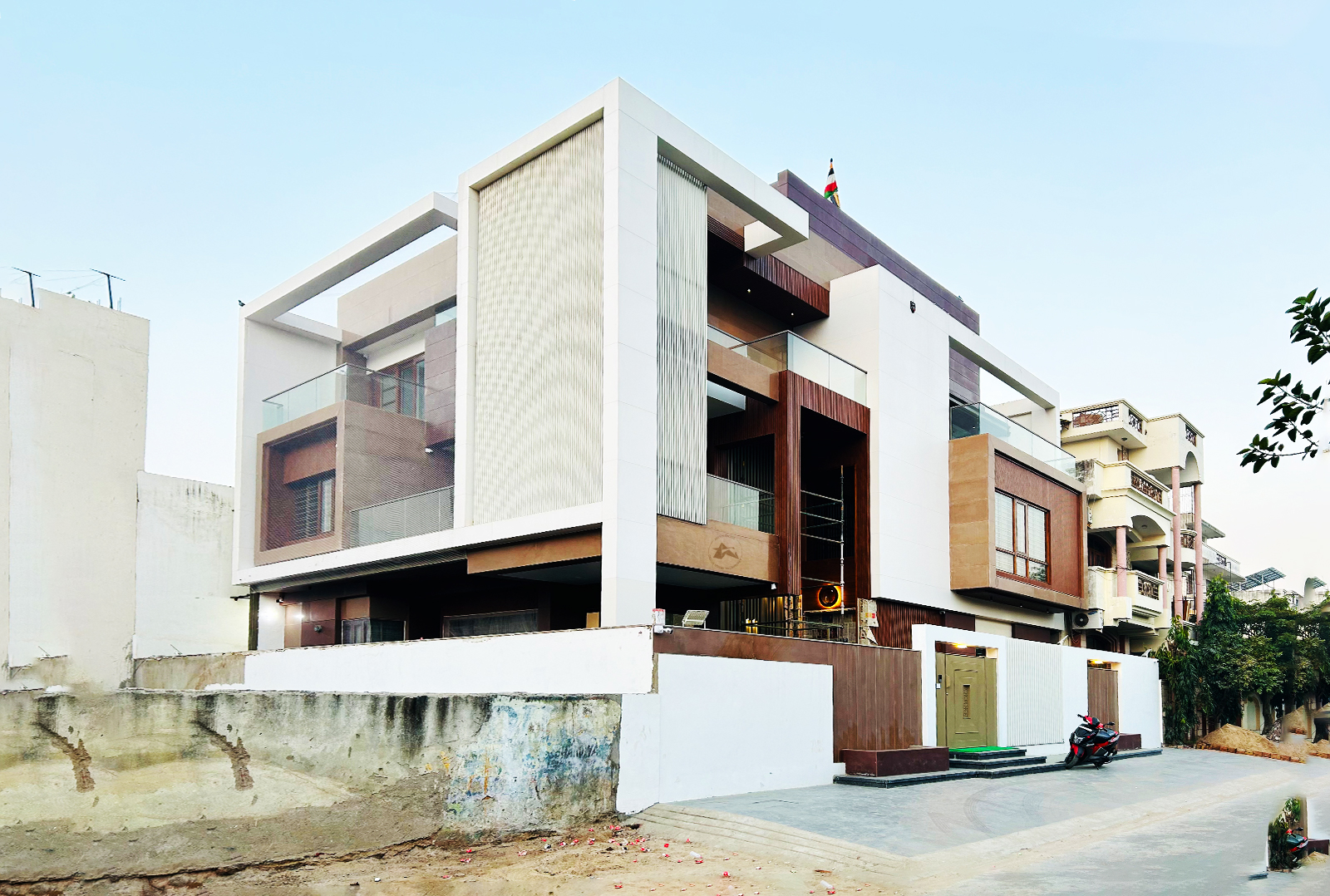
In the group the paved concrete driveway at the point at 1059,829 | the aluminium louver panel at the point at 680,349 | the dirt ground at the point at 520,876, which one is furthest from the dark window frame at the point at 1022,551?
the dirt ground at the point at 520,876

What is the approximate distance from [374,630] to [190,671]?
402 cm

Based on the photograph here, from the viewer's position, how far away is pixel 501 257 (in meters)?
21.1

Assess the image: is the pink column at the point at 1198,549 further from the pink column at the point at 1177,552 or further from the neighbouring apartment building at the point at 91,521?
the neighbouring apartment building at the point at 91,521

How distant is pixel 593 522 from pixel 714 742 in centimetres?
483

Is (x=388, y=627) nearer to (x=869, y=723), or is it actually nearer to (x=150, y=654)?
(x=150, y=654)

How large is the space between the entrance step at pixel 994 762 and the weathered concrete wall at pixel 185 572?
60.1 ft

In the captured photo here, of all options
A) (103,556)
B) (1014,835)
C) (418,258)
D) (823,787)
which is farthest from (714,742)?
(103,556)

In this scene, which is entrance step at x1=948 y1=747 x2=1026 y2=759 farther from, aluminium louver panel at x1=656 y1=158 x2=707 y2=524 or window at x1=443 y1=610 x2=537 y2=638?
window at x1=443 y1=610 x2=537 y2=638

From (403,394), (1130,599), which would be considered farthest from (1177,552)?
(403,394)

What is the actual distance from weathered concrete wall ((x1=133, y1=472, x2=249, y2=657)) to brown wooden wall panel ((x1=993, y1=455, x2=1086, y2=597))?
1938cm

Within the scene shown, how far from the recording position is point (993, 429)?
2662cm

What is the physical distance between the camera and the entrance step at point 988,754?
1925 cm

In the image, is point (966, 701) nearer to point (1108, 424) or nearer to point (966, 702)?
point (966, 702)

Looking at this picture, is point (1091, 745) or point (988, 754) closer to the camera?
point (988, 754)
